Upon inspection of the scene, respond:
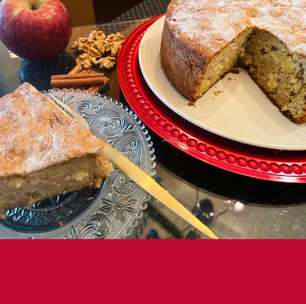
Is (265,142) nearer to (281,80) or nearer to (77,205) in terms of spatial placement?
(281,80)

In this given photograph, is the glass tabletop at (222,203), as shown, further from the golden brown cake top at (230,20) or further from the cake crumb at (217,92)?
the golden brown cake top at (230,20)

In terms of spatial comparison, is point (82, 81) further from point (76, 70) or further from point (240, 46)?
point (240, 46)

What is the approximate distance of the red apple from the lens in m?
1.49

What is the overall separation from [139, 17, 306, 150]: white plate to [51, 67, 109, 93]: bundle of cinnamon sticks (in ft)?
0.59

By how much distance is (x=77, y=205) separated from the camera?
1.10m

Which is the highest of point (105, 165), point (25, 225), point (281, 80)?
point (281, 80)

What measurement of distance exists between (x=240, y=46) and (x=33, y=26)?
815 mm

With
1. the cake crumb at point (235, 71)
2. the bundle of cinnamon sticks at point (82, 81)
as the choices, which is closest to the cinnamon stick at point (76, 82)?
the bundle of cinnamon sticks at point (82, 81)

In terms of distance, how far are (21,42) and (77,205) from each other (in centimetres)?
79

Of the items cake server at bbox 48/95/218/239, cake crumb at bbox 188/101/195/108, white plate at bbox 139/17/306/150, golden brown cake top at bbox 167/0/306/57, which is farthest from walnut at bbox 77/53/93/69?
cake server at bbox 48/95/218/239

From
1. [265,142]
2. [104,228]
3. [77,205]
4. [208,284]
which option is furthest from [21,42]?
[208,284]

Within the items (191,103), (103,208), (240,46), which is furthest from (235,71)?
(103,208)

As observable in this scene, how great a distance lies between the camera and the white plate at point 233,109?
127cm

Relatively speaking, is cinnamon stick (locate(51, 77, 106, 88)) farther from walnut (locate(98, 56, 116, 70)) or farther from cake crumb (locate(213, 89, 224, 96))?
cake crumb (locate(213, 89, 224, 96))
